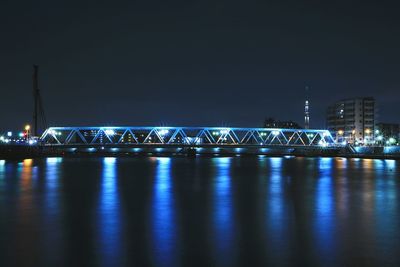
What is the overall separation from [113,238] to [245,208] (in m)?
9.69

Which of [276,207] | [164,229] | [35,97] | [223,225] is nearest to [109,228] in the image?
[164,229]

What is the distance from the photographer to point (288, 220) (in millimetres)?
19922

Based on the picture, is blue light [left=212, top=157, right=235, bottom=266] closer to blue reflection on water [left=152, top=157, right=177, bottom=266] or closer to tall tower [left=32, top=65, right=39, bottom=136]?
blue reflection on water [left=152, top=157, right=177, bottom=266]

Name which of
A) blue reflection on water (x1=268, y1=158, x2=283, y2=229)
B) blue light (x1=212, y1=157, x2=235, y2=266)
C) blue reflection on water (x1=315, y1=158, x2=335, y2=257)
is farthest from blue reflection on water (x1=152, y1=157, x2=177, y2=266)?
blue reflection on water (x1=315, y1=158, x2=335, y2=257)

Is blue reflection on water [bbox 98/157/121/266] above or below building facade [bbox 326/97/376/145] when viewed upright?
below

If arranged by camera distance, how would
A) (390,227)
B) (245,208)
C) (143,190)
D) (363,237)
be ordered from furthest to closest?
(143,190) < (245,208) < (390,227) < (363,237)

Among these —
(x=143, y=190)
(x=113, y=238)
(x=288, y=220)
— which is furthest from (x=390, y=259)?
(x=143, y=190)

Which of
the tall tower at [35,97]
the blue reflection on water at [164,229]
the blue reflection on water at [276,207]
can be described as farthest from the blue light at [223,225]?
the tall tower at [35,97]

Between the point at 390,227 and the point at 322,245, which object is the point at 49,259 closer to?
the point at 322,245

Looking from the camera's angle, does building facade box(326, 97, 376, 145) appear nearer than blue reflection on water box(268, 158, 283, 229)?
No

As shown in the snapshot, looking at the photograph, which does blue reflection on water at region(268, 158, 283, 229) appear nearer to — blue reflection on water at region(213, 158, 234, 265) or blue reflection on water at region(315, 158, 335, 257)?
blue reflection on water at region(315, 158, 335, 257)

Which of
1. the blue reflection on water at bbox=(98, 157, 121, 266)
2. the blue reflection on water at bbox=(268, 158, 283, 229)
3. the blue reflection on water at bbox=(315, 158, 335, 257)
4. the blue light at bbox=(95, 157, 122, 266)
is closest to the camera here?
the blue reflection on water at bbox=(98, 157, 121, 266)

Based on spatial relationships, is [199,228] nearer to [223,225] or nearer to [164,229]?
[223,225]

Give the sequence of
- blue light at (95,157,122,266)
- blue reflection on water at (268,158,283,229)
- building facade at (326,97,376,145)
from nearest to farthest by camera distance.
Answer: blue light at (95,157,122,266) → blue reflection on water at (268,158,283,229) → building facade at (326,97,376,145)
